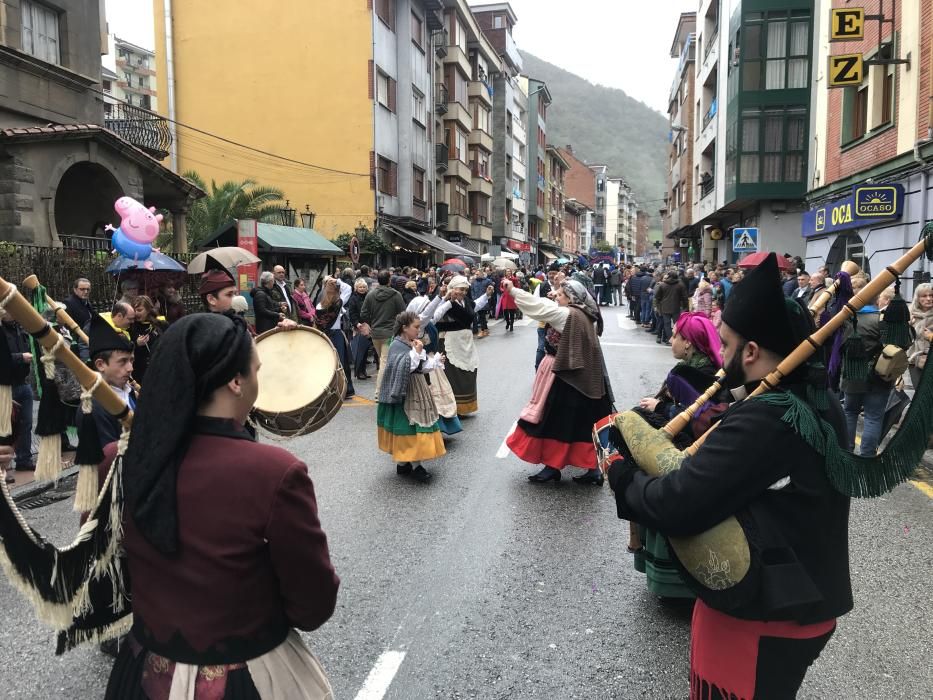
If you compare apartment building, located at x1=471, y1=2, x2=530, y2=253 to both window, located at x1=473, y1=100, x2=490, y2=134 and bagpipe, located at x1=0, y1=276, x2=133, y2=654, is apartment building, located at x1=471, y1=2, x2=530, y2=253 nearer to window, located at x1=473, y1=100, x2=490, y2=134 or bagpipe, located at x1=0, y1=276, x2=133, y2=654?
window, located at x1=473, y1=100, x2=490, y2=134

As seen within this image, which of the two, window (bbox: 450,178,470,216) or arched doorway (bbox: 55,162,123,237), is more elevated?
window (bbox: 450,178,470,216)

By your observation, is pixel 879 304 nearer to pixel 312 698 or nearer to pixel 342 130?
pixel 312 698

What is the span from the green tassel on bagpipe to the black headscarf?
152 cm

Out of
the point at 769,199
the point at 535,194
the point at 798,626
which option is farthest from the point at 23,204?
the point at 535,194

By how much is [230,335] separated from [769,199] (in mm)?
28031

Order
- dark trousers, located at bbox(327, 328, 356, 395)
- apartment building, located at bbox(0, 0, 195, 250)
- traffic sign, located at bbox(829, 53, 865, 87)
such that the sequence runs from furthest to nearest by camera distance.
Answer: traffic sign, located at bbox(829, 53, 865, 87)
apartment building, located at bbox(0, 0, 195, 250)
dark trousers, located at bbox(327, 328, 356, 395)

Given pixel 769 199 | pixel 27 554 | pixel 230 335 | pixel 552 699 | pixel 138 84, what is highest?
pixel 138 84

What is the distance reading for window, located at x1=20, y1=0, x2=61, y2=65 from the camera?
50.3ft

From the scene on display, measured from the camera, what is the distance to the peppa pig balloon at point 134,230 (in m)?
8.45

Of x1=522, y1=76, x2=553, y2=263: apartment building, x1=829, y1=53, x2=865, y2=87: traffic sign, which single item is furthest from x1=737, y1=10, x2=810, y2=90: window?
x1=522, y1=76, x2=553, y2=263: apartment building

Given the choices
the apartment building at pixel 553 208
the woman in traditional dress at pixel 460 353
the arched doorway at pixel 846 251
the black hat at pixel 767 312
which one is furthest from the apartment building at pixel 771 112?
the apartment building at pixel 553 208

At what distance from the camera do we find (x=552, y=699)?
11.5 ft

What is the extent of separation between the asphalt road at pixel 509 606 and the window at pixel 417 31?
3057 cm

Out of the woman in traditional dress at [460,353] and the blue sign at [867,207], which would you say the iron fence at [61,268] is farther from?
the blue sign at [867,207]
